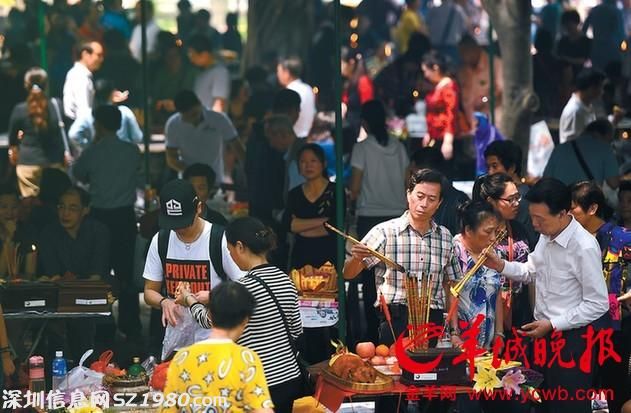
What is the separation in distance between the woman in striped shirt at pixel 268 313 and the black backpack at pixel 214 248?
0.52m

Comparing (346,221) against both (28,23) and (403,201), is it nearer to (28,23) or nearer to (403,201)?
(403,201)

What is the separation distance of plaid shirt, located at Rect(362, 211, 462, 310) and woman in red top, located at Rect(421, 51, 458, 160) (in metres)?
5.94

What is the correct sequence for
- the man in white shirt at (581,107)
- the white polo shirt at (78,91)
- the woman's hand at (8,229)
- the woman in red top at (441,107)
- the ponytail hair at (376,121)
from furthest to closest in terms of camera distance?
the white polo shirt at (78,91)
the woman in red top at (441,107)
the man in white shirt at (581,107)
the ponytail hair at (376,121)
the woman's hand at (8,229)

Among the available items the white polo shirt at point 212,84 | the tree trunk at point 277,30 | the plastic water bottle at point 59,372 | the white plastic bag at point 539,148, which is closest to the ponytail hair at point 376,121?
the white plastic bag at point 539,148

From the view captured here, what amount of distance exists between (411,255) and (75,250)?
3.00 meters

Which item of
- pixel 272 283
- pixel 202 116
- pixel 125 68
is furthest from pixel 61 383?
pixel 125 68

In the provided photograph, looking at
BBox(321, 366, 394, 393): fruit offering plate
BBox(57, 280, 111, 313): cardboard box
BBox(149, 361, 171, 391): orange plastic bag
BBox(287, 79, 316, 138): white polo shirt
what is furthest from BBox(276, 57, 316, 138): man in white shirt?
BBox(321, 366, 394, 393): fruit offering plate

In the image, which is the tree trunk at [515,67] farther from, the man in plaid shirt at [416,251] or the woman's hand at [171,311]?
the woman's hand at [171,311]

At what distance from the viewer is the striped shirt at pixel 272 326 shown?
7.21 m

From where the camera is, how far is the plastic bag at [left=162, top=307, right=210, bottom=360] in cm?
793

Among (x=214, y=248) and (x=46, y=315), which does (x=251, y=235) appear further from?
(x=46, y=315)

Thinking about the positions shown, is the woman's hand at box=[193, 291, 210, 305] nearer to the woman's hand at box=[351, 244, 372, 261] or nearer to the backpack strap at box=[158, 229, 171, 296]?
the backpack strap at box=[158, 229, 171, 296]

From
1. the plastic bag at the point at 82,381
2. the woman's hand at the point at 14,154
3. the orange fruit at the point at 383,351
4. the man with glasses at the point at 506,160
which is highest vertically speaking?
the woman's hand at the point at 14,154

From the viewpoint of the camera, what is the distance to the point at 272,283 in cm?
725
